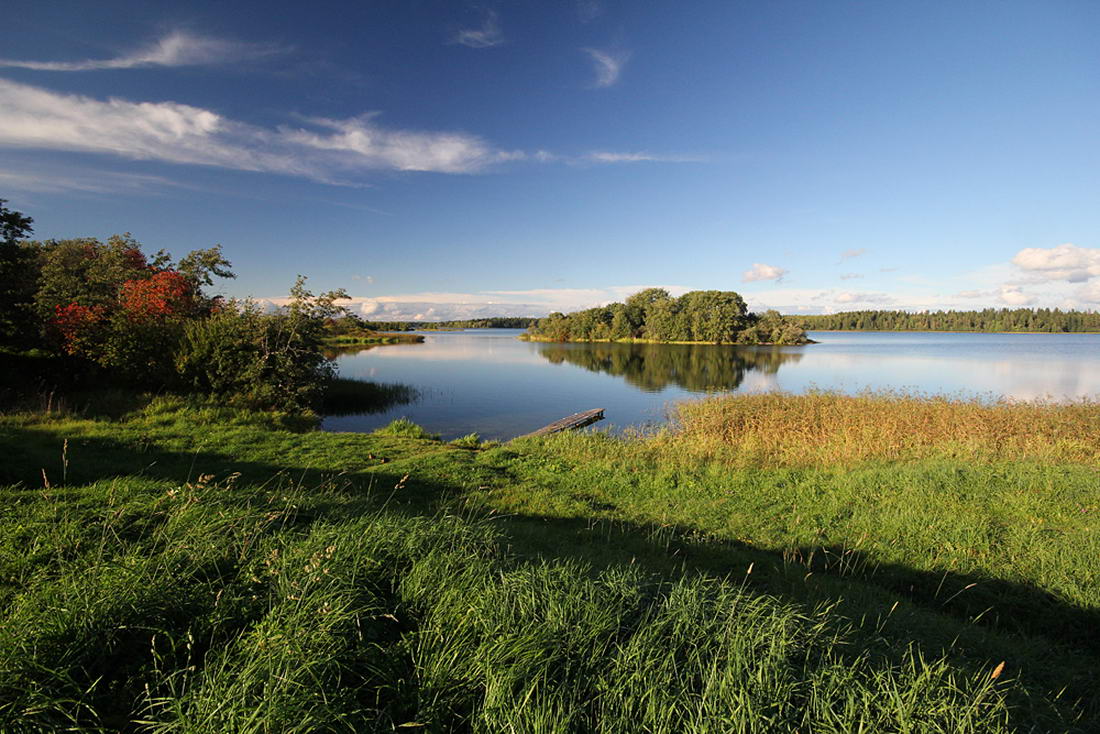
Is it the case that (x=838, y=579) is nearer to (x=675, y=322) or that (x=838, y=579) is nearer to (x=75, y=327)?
(x=75, y=327)

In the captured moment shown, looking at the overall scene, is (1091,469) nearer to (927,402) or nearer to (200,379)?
(927,402)

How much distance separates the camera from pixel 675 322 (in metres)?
95.3

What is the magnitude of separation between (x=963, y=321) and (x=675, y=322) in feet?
422

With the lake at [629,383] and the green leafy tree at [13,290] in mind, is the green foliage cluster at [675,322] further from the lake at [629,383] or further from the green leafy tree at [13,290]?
the green leafy tree at [13,290]

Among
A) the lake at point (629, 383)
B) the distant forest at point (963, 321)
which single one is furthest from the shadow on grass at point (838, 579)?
the distant forest at point (963, 321)

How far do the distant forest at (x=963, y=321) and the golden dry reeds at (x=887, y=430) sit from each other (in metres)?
134

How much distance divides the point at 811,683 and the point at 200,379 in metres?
21.6

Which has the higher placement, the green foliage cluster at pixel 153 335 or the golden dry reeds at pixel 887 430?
the green foliage cluster at pixel 153 335

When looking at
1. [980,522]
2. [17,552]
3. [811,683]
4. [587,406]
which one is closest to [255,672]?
[17,552]

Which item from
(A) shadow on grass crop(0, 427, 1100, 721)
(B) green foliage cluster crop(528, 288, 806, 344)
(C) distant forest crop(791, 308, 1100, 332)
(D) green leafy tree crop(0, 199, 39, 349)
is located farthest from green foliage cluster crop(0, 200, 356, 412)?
(C) distant forest crop(791, 308, 1100, 332)

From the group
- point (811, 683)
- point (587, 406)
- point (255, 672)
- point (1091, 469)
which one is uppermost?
point (255, 672)

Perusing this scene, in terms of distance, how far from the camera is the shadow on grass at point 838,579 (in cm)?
411

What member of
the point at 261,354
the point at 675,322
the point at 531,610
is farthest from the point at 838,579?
the point at 675,322

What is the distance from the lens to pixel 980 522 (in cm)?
704
